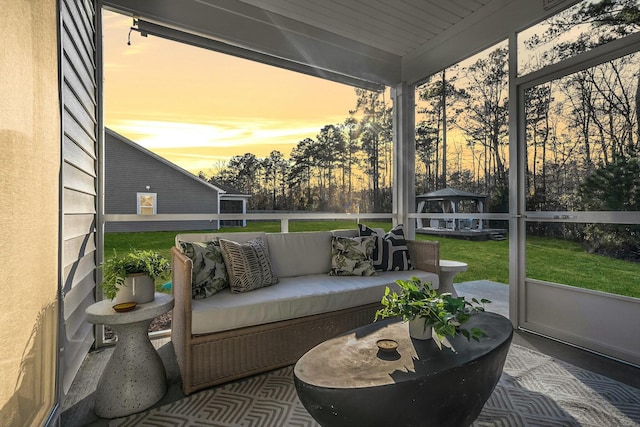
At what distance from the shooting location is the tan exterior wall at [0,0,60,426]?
42.0 inches

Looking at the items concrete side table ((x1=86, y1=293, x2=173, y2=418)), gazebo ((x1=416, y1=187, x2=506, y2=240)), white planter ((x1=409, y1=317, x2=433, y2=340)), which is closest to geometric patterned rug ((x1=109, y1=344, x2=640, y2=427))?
concrete side table ((x1=86, y1=293, x2=173, y2=418))

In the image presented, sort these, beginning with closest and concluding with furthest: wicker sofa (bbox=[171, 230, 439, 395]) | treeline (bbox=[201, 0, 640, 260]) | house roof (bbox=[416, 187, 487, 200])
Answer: wicker sofa (bbox=[171, 230, 439, 395]) < treeline (bbox=[201, 0, 640, 260]) < house roof (bbox=[416, 187, 487, 200])

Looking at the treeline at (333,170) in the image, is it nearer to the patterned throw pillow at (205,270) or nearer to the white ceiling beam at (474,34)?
the white ceiling beam at (474,34)

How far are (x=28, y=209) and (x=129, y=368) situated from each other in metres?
1.08

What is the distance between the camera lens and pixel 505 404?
6.04 ft

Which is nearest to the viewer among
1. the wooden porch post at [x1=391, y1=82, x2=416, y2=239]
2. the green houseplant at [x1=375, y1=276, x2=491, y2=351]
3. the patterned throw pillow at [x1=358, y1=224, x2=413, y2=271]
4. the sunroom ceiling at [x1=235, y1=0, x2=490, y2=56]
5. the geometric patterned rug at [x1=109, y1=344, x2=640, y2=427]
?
the green houseplant at [x1=375, y1=276, x2=491, y2=351]

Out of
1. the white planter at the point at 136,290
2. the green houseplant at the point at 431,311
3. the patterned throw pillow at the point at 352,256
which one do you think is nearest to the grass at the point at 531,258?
the patterned throw pillow at the point at 352,256

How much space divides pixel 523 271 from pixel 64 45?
382 centimetres

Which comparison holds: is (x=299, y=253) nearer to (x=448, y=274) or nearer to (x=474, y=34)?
(x=448, y=274)

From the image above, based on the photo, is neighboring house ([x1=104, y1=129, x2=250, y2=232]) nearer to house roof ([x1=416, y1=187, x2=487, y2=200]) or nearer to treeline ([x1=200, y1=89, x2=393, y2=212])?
treeline ([x1=200, y1=89, x2=393, y2=212])

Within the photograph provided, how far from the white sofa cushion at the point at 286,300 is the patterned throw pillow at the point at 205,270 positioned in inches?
2.5

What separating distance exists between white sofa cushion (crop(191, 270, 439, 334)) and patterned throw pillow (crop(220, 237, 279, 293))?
0.20 feet

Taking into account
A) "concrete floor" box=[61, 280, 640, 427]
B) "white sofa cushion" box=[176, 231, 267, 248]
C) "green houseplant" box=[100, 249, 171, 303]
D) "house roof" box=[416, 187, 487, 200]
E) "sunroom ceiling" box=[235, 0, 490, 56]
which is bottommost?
"concrete floor" box=[61, 280, 640, 427]

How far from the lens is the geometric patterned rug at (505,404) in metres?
1.71
